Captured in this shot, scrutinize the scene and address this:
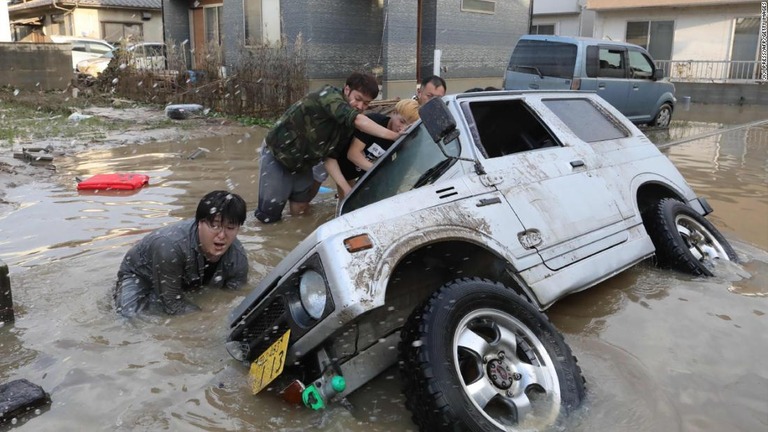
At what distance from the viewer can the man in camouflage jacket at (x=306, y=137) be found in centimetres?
551

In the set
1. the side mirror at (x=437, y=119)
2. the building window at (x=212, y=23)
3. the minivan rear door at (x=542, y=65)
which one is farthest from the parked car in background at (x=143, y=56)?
the side mirror at (x=437, y=119)

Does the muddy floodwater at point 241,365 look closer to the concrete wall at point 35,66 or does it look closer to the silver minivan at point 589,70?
the silver minivan at point 589,70

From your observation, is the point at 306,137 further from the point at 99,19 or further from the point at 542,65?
the point at 99,19

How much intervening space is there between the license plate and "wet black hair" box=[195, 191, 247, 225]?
0.93 m

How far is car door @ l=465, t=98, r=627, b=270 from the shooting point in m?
3.58

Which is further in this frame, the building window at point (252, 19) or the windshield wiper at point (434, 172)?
the building window at point (252, 19)

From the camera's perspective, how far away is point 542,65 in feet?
41.9

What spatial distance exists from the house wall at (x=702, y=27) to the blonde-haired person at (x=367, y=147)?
22.2m

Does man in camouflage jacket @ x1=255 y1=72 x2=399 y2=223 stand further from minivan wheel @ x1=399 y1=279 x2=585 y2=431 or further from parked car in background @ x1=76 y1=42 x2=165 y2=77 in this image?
parked car in background @ x1=76 y1=42 x2=165 y2=77

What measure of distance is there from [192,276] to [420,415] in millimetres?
2036

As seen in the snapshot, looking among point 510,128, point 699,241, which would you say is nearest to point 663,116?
Result: point 699,241

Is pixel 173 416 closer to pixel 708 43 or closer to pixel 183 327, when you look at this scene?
pixel 183 327

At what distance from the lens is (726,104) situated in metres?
21.3

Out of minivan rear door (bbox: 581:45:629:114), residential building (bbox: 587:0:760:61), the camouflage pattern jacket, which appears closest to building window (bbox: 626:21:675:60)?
residential building (bbox: 587:0:760:61)
